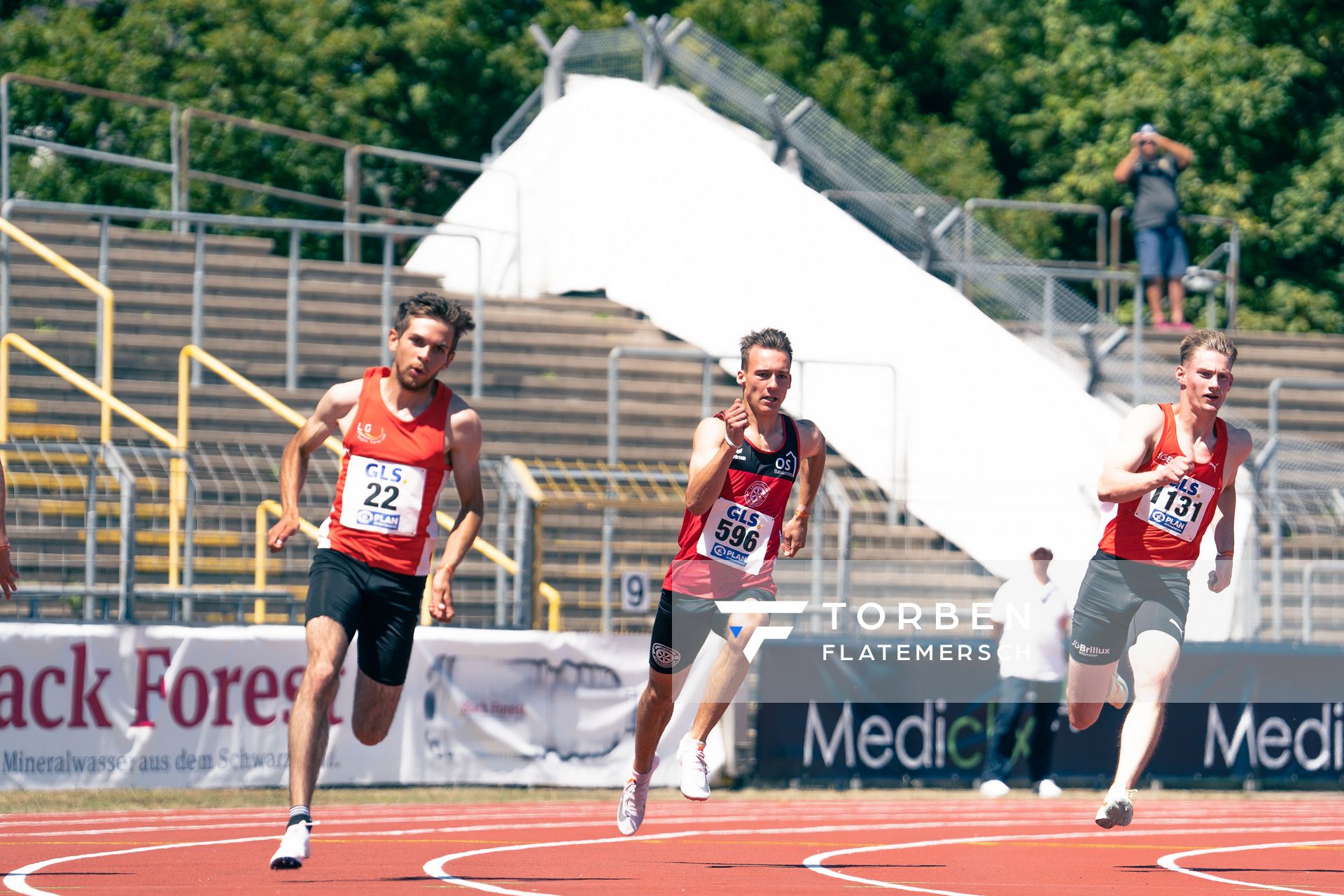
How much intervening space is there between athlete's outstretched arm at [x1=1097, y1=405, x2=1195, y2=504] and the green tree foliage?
24006 mm

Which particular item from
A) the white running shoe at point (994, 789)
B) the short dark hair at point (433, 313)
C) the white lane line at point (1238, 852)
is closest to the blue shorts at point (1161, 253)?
the white running shoe at point (994, 789)

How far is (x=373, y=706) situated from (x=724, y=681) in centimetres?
171

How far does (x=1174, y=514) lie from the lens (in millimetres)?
10422

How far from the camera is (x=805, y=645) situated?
17547mm

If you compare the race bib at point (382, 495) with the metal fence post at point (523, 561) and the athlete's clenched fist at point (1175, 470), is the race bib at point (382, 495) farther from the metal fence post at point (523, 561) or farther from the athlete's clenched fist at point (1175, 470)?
the metal fence post at point (523, 561)

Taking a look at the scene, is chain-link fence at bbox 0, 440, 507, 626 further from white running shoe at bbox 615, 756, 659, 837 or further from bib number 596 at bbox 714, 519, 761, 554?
bib number 596 at bbox 714, 519, 761, 554

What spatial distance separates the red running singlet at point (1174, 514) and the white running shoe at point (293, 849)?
13.1ft

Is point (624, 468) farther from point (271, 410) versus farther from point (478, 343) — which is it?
point (478, 343)

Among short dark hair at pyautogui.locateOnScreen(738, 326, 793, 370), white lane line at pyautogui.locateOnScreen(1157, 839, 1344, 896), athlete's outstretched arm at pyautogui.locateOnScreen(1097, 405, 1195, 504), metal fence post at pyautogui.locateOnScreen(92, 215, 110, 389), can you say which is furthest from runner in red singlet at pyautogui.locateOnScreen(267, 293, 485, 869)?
metal fence post at pyautogui.locateOnScreen(92, 215, 110, 389)

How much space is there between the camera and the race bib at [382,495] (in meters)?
9.76

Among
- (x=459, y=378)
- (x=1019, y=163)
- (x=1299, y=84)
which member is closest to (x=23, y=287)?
(x=459, y=378)

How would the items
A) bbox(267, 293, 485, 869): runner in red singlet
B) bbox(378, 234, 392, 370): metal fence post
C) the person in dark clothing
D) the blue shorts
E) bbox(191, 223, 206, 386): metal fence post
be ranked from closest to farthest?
1. bbox(267, 293, 485, 869): runner in red singlet
2. bbox(191, 223, 206, 386): metal fence post
3. bbox(378, 234, 392, 370): metal fence post
4. the person in dark clothing
5. the blue shorts

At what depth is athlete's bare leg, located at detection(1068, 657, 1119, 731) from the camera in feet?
35.4

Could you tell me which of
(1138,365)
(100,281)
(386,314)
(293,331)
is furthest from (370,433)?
(1138,365)
